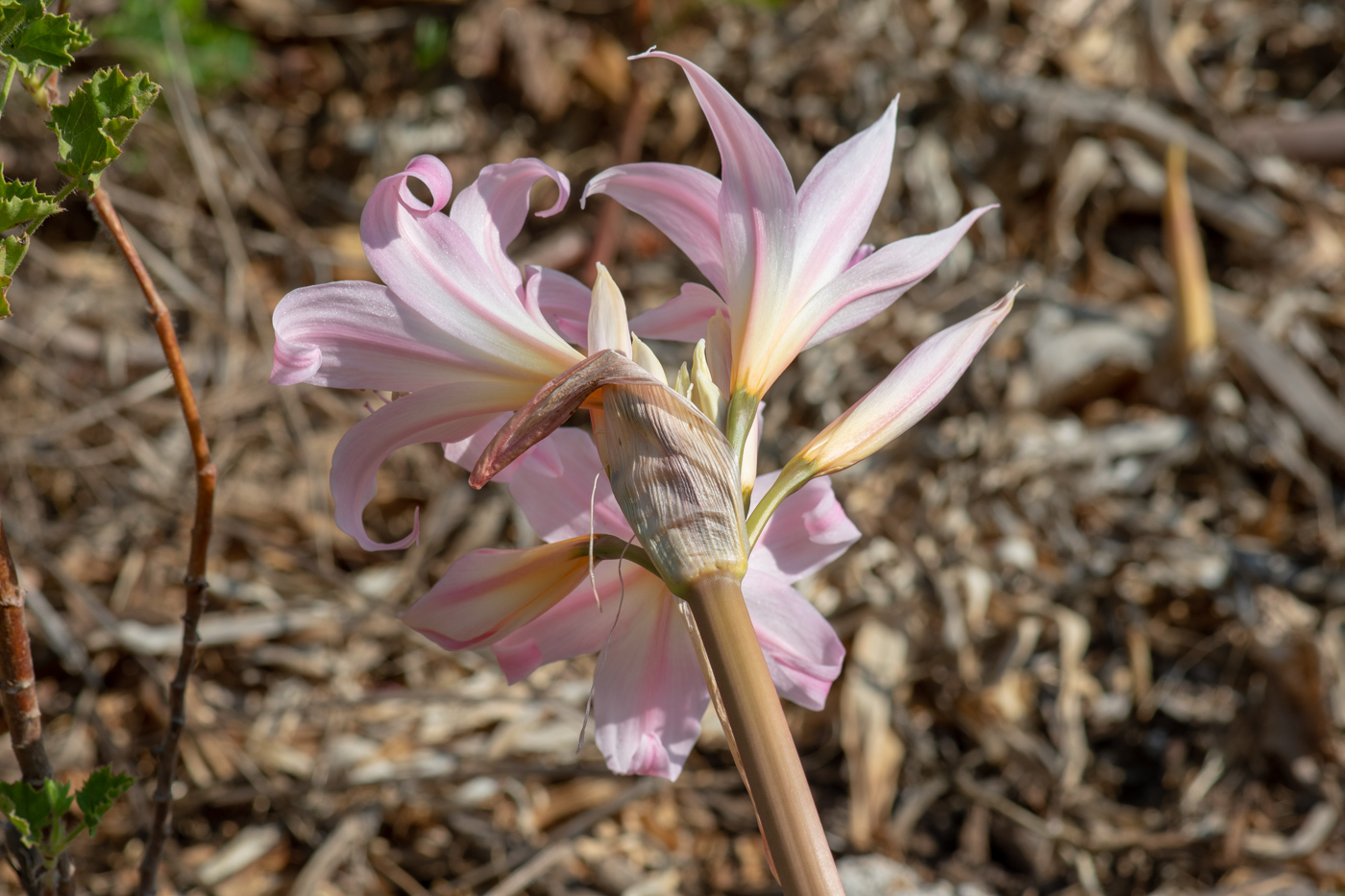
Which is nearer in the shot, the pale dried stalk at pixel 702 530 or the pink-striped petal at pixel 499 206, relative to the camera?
the pale dried stalk at pixel 702 530

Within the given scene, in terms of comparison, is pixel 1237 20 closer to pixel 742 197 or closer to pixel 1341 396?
pixel 1341 396

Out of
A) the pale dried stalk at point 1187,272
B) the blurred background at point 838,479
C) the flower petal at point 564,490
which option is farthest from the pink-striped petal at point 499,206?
the pale dried stalk at point 1187,272

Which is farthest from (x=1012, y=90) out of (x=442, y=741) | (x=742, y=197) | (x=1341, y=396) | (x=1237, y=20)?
(x=742, y=197)

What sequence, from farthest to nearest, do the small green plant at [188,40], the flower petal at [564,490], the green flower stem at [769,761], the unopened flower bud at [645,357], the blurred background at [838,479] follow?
the small green plant at [188,40] → the blurred background at [838,479] → the flower petal at [564,490] → the unopened flower bud at [645,357] → the green flower stem at [769,761]

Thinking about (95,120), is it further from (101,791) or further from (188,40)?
(188,40)

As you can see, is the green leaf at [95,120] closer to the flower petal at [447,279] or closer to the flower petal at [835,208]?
the flower petal at [447,279]

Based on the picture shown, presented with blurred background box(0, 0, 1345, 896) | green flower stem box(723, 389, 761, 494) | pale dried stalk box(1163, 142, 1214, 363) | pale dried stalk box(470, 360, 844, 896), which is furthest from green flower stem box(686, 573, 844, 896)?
pale dried stalk box(1163, 142, 1214, 363)

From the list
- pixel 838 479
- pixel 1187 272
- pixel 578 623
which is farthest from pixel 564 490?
pixel 1187 272

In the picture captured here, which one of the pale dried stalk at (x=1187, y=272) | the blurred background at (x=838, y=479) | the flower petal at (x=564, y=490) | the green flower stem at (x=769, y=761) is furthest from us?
the pale dried stalk at (x=1187, y=272)
